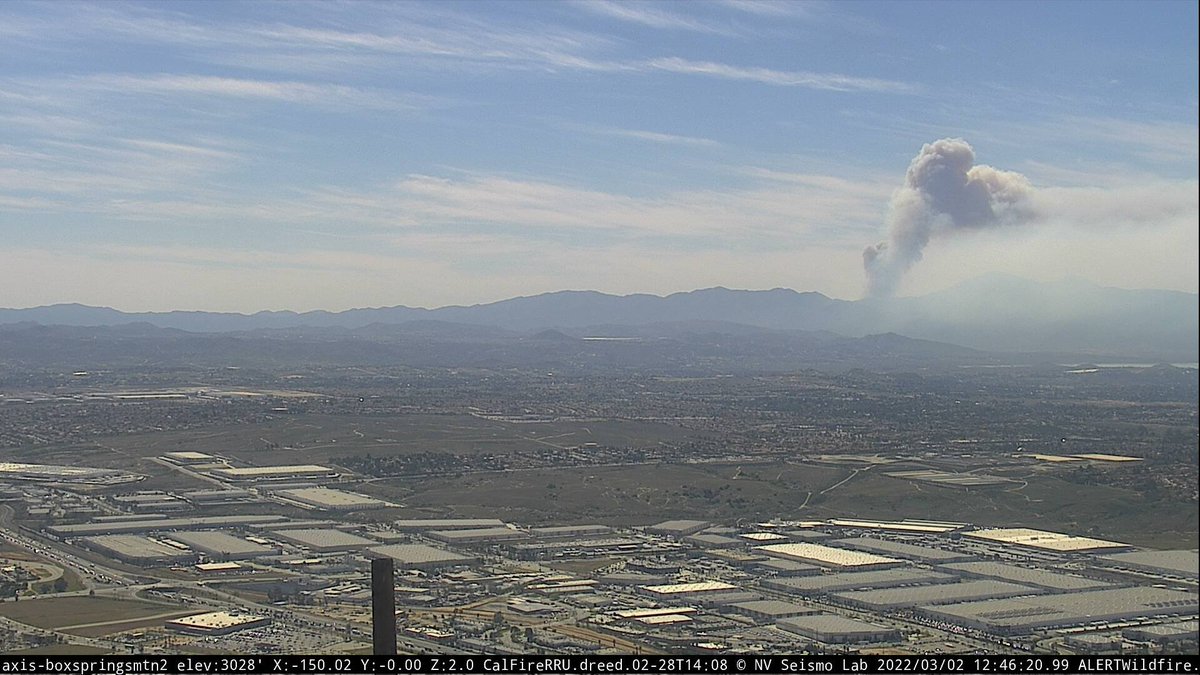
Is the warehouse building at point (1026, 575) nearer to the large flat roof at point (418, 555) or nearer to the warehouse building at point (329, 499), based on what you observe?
the large flat roof at point (418, 555)

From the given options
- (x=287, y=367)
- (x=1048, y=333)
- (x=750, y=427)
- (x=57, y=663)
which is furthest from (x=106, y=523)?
(x=287, y=367)

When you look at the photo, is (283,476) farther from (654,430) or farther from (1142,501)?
(1142,501)

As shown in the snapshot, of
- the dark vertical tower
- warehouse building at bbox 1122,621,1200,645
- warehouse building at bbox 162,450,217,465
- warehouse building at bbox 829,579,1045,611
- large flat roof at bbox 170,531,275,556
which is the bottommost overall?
large flat roof at bbox 170,531,275,556

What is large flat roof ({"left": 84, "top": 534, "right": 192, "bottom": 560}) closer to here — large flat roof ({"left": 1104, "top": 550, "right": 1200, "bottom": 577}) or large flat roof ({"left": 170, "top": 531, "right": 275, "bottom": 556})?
large flat roof ({"left": 170, "top": 531, "right": 275, "bottom": 556})

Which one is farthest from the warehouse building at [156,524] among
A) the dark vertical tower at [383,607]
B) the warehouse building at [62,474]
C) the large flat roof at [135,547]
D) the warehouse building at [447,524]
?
the dark vertical tower at [383,607]

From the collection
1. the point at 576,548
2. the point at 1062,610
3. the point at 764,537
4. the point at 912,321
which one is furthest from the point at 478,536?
the point at 912,321

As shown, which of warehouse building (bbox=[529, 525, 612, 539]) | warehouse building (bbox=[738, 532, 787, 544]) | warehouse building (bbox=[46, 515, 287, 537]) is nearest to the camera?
warehouse building (bbox=[46, 515, 287, 537])

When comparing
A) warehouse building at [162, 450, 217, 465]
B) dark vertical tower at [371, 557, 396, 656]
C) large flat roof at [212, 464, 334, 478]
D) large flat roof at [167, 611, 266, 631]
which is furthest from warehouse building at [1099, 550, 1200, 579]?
warehouse building at [162, 450, 217, 465]
